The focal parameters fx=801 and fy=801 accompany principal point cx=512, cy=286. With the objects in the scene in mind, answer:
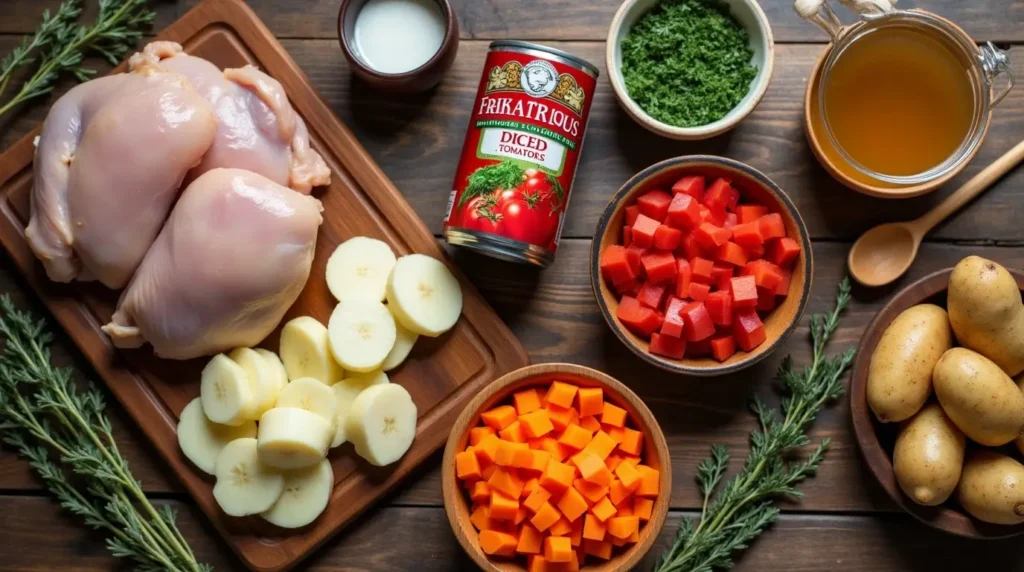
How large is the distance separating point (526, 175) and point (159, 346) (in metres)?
0.94

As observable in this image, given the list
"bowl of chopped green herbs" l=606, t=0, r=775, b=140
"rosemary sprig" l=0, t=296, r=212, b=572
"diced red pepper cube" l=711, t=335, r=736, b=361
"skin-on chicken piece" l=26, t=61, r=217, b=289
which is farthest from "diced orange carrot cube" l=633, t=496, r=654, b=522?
"skin-on chicken piece" l=26, t=61, r=217, b=289

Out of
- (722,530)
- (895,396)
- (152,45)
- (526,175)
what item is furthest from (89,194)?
(895,396)

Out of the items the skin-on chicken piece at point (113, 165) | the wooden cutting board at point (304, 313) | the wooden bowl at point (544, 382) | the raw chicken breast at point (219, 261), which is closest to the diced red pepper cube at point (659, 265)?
the wooden bowl at point (544, 382)

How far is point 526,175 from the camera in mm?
1773

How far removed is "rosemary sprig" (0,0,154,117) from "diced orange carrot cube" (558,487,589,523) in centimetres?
153

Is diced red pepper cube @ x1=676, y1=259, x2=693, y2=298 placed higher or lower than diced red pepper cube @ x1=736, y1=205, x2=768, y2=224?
lower

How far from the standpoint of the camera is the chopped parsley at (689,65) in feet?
6.20

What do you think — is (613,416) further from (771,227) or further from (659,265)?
(771,227)

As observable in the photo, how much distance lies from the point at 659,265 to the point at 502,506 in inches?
25.2

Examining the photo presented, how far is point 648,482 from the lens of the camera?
1780mm

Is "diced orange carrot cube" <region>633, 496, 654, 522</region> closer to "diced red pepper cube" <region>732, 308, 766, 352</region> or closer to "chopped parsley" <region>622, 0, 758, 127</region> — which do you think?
"diced red pepper cube" <region>732, 308, 766, 352</region>

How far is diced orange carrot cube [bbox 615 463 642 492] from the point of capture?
176cm

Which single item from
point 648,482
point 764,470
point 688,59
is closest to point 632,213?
point 688,59

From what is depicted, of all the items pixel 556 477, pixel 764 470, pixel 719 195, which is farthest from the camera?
pixel 764 470
